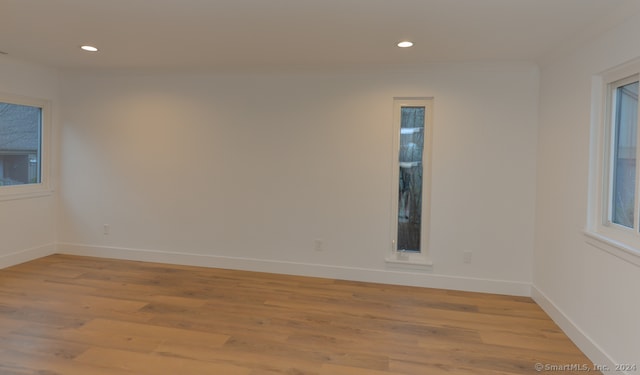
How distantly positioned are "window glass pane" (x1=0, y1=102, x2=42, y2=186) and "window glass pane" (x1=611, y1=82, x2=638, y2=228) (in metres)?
5.85

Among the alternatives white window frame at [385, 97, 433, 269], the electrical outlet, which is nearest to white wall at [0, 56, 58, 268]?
the electrical outlet

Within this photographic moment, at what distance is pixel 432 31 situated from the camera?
3.06 m

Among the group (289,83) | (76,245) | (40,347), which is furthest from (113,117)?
(40,347)

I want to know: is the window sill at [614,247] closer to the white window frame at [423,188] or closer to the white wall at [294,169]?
the white wall at [294,169]

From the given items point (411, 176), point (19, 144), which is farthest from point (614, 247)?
point (19, 144)

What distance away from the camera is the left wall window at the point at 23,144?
4.50m

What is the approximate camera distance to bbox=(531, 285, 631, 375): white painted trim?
8.39 feet

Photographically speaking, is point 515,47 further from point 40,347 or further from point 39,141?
point 39,141

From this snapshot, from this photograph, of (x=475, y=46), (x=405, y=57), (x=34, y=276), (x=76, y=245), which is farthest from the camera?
(x=76, y=245)

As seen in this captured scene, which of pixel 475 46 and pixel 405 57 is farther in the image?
pixel 405 57

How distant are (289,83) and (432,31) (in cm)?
182

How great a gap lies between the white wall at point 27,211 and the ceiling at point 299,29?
0.34m

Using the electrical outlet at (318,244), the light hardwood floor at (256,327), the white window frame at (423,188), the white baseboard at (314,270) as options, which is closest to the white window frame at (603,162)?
the light hardwood floor at (256,327)

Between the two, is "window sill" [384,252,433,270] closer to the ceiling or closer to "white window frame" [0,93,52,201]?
the ceiling
